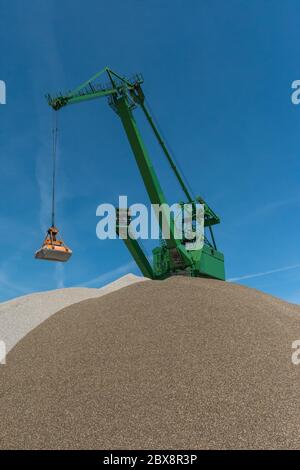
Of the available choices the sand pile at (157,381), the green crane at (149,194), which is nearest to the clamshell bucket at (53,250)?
the sand pile at (157,381)

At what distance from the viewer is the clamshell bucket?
10.5 meters

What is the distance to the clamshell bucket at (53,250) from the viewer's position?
10.5 m

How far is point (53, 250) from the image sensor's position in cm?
1058

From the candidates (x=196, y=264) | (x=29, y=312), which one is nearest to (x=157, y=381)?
(x=29, y=312)

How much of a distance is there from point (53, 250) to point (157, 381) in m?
5.33

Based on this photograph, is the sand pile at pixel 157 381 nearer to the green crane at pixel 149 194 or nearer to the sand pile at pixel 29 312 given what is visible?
the sand pile at pixel 29 312

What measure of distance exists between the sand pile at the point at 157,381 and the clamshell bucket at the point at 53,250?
191 cm

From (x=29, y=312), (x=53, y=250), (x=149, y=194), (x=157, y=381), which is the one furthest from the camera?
(x=149, y=194)

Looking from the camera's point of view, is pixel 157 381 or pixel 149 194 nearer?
pixel 157 381

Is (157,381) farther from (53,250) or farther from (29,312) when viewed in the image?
(29,312)

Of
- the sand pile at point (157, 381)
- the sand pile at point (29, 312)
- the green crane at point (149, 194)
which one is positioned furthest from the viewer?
the green crane at point (149, 194)

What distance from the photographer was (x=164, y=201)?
18.2 meters

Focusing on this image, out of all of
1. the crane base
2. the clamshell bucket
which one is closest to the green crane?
the crane base
